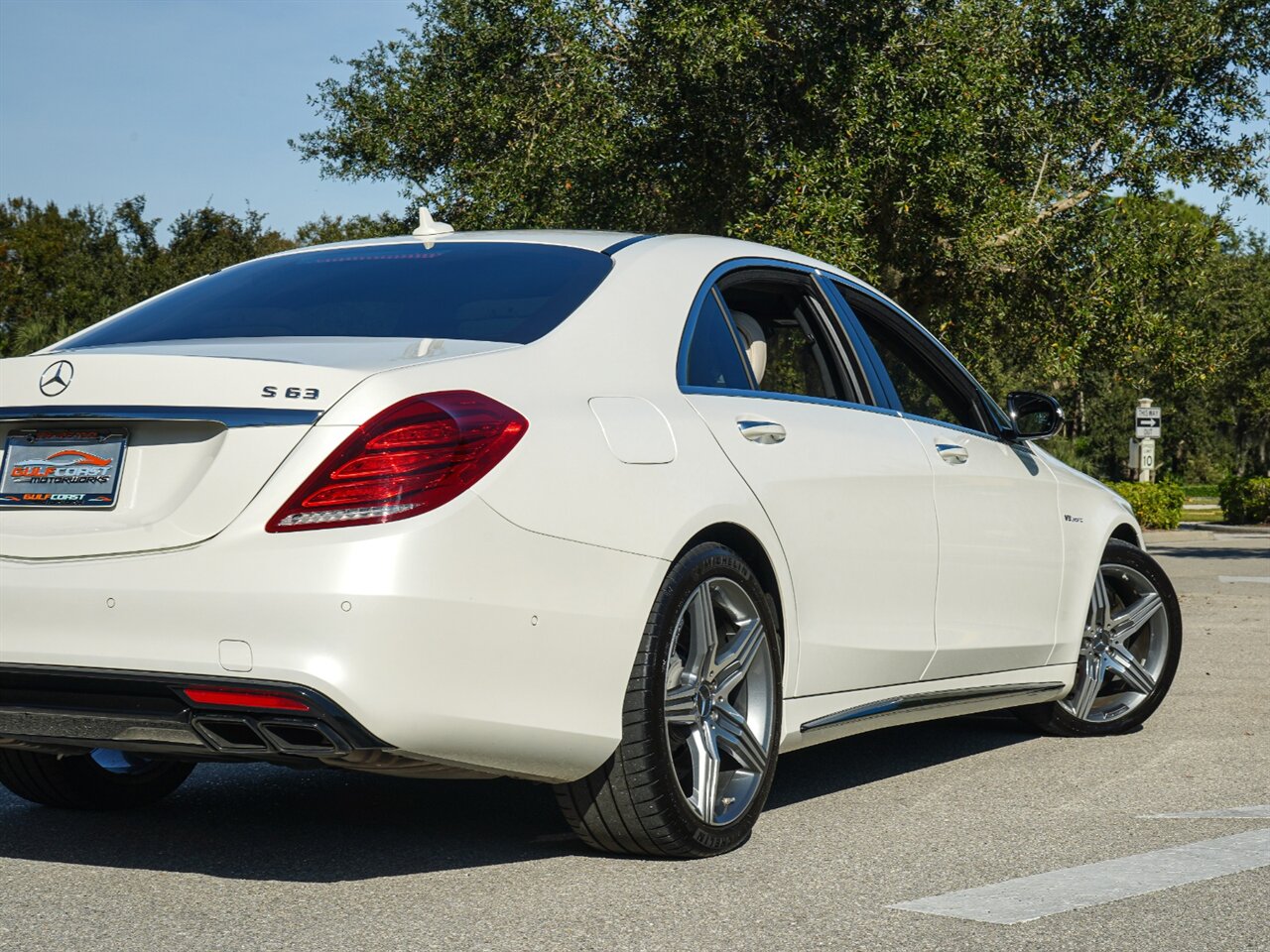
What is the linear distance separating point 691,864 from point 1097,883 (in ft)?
3.34

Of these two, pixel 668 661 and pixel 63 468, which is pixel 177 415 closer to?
pixel 63 468

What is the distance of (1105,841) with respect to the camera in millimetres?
4711

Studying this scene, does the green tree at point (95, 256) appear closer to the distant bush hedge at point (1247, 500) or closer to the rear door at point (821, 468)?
the distant bush hedge at point (1247, 500)

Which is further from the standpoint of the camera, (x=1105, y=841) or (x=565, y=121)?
(x=565, y=121)

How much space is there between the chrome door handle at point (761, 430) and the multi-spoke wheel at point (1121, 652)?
7.99ft

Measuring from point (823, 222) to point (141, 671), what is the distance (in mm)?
14288

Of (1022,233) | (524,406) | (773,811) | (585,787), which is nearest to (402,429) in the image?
(524,406)

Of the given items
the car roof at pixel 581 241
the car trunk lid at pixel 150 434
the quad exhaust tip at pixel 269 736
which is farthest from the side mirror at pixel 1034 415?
the quad exhaust tip at pixel 269 736

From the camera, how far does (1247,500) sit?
116 feet

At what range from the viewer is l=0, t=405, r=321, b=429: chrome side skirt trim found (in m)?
3.69

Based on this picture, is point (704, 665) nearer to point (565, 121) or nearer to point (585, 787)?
point (585, 787)

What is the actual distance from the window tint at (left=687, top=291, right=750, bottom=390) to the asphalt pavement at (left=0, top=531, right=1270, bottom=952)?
129cm

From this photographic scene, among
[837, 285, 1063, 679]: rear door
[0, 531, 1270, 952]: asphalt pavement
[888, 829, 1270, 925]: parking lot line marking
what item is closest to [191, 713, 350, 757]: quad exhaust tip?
[0, 531, 1270, 952]: asphalt pavement

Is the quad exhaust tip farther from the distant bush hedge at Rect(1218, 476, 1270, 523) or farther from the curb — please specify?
the distant bush hedge at Rect(1218, 476, 1270, 523)
